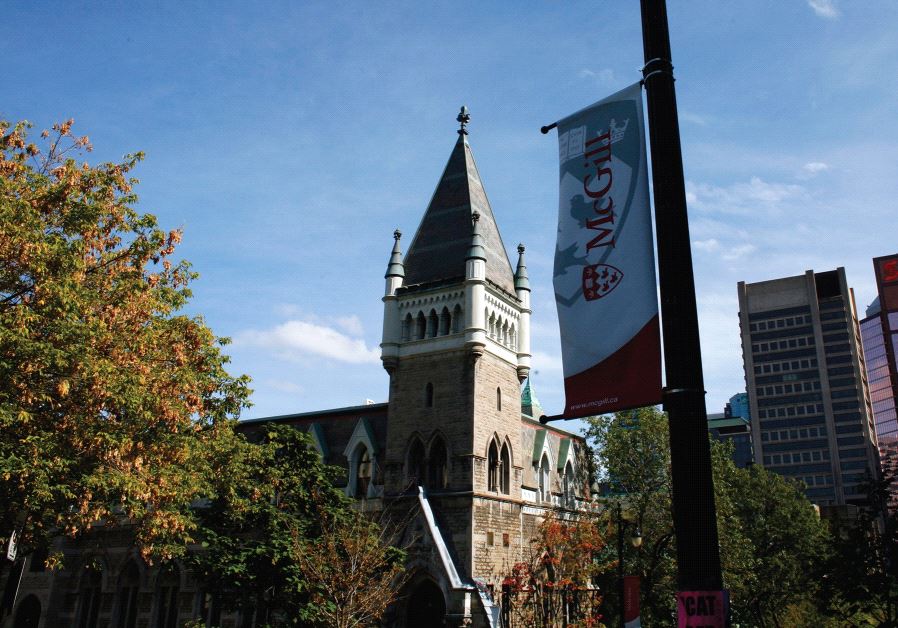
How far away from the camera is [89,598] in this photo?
1667 inches

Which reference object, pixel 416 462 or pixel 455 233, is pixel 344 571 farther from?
pixel 455 233

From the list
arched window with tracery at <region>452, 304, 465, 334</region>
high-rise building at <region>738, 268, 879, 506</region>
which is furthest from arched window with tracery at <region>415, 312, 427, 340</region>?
high-rise building at <region>738, 268, 879, 506</region>

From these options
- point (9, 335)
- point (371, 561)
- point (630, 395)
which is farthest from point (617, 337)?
point (371, 561)

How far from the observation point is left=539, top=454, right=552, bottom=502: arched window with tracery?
129 ft

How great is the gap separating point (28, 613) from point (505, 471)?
96.4 ft

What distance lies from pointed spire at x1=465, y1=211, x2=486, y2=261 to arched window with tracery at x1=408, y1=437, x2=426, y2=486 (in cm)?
918

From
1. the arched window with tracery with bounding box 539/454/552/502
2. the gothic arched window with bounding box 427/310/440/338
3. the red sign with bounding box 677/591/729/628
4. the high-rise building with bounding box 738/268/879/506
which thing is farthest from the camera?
the high-rise building with bounding box 738/268/879/506

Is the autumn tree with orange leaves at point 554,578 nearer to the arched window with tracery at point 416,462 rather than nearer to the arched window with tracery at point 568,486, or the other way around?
the arched window with tracery at point 416,462

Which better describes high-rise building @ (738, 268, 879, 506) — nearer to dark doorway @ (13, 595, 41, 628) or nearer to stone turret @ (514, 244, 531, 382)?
stone turret @ (514, 244, 531, 382)

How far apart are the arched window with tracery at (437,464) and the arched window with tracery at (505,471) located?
9.32 ft

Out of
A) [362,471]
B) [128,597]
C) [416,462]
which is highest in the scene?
[416,462]

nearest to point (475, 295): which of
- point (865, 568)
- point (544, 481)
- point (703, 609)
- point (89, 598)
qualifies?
point (544, 481)

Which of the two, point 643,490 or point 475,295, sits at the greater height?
point 475,295

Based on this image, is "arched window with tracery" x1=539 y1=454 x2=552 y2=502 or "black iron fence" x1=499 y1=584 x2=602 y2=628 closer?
"black iron fence" x1=499 y1=584 x2=602 y2=628
